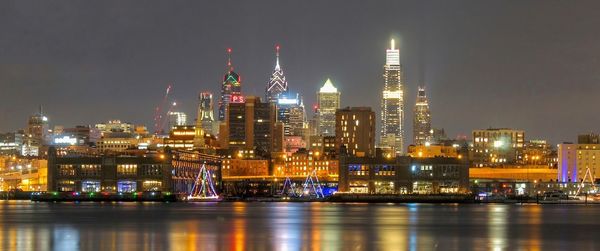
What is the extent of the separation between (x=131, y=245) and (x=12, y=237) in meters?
11.4

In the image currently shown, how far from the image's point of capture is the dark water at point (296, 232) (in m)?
67.6

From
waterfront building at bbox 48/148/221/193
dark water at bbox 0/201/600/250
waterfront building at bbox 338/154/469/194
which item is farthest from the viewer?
waterfront building at bbox 338/154/469/194

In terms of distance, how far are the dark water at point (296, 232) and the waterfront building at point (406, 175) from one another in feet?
201

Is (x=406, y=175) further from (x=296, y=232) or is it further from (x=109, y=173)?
(x=296, y=232)

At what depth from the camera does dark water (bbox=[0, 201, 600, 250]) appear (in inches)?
2662

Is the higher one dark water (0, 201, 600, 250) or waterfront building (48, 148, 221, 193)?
waterfront building (48, 148, 221, 193)

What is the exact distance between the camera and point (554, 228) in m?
88.5

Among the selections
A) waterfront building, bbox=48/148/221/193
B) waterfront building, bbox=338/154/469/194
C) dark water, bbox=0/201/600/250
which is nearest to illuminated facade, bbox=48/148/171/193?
waterfront building, bbox=48/148/221/193

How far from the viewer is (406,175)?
17138 cm

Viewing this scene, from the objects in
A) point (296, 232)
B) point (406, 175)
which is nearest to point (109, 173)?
point (406, 175)

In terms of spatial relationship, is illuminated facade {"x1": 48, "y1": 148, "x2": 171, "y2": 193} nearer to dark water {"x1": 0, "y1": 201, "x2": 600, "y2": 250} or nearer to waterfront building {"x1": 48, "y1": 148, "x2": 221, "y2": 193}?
waterfront building {"x1": 48, "y1": 148, "x2": 221, "y2": 193}

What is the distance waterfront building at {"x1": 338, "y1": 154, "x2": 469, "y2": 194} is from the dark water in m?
61.4

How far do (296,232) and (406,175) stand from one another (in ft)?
304

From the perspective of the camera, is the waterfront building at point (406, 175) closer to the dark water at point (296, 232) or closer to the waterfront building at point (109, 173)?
the waterfront building at point (109, 173)
